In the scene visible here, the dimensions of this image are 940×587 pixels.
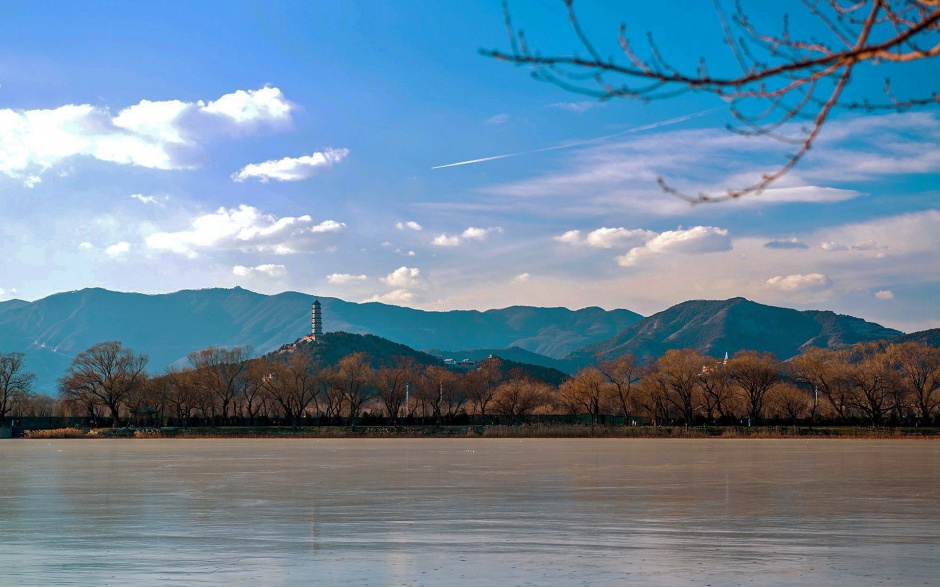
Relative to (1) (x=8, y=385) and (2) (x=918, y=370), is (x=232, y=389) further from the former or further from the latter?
(2) (x=918, y=370)

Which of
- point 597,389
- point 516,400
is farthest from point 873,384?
point 516,400

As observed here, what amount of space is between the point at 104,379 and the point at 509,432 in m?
61.8

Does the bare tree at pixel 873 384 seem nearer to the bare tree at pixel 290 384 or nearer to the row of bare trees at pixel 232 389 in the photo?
the row of bare trees at pixel 232 389

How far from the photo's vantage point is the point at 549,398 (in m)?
156

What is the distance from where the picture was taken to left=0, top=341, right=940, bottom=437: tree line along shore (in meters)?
117

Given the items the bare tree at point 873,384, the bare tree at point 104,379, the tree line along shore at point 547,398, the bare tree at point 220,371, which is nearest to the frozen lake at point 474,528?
the tree line along shore at point 547,398

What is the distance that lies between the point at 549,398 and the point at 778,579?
143m

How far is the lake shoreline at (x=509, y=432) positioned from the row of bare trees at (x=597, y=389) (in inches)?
348

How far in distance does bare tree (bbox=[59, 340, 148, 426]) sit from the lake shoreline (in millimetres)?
10396

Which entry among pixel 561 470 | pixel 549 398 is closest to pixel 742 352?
pixel 549 398

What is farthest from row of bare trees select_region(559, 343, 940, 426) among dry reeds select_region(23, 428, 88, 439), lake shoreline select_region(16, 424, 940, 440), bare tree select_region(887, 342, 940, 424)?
dry reeds select_region(23, 428, 88, 439)

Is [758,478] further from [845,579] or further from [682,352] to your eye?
[682,352]

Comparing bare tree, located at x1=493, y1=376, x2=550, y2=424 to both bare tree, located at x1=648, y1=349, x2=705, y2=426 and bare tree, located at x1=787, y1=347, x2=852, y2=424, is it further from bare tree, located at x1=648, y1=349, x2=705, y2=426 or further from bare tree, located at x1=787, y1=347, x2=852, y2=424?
bare tree, located at x1=787, y1=347, x2=852, y2=424

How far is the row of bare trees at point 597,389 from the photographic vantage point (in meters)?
120
